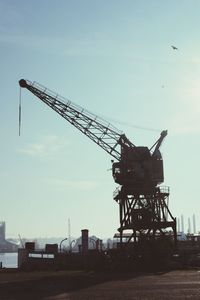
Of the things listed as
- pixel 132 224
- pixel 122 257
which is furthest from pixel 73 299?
pixel 132 224

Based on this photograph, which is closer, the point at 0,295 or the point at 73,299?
the point at 73,299

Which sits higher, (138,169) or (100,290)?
(138,169)

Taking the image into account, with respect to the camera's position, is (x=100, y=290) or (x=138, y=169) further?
(x=138, y=169)

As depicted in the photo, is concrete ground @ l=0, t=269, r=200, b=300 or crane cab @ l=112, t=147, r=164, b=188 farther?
crane cab @ l=112, t=147, r=164, b=188

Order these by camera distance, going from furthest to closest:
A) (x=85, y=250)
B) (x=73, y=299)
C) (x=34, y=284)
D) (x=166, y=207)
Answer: (x=166, y=207), (x=85, y=250), (x=34, y=284), (x=73, y=299)

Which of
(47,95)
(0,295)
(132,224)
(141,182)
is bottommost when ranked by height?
(0,295)

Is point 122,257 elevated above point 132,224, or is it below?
below

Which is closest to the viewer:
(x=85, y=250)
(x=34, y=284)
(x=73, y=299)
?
(x=73, y=299)

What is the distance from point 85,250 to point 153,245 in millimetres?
8689

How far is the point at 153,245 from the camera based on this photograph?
200 feet

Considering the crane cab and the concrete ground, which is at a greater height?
the crane cab

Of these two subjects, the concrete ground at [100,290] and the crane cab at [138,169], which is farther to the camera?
the crane cab at [138,169]

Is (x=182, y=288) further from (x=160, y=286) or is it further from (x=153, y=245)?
(x=153, y=245)

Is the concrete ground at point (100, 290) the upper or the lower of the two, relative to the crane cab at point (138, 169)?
lower
